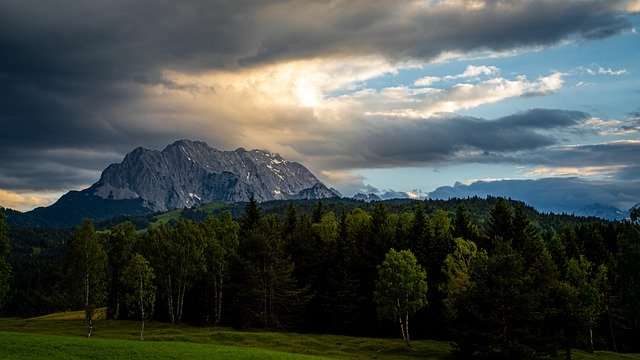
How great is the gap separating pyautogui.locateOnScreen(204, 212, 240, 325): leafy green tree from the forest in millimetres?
295

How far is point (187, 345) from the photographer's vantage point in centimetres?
6178

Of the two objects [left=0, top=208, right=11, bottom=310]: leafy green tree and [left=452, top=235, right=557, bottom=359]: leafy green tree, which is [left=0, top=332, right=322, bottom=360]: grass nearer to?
[left=452, top=235, right=557, bottom=359]: leafy green tree

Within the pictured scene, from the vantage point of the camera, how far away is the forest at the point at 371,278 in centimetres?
7600

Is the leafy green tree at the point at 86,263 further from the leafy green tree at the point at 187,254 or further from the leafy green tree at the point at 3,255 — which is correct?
the leafy green tree at the point at 187,254

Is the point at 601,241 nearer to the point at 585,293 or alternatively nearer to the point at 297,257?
the point at 585,293

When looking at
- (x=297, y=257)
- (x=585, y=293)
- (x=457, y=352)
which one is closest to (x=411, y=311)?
(x=457, y=352)

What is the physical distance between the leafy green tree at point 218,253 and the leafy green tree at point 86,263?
21.9 meters

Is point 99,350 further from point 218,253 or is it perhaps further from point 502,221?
point 502,221

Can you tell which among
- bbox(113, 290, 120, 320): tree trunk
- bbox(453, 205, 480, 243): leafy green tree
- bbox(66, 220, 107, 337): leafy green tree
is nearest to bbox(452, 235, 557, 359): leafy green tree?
bbox(453, 205, 480, 243): leafy green tree

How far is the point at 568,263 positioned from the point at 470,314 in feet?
104

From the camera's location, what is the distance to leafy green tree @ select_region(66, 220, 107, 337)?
98500mm

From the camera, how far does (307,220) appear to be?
127688mm

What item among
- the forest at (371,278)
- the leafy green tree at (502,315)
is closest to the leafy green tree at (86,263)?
the forest at (371,278)

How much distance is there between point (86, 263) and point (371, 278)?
52366 millimetres
